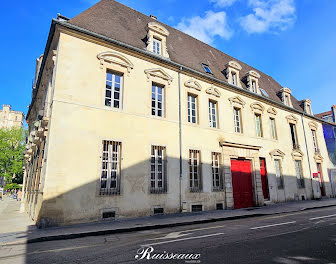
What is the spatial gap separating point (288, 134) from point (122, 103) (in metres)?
14.7

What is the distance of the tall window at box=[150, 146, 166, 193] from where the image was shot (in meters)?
10.1

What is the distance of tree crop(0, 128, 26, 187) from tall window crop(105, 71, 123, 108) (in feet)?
104

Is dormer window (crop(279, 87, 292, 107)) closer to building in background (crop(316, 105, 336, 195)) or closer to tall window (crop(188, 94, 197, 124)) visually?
building in background (crop(316, 105, 336, 195))

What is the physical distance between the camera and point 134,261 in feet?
12.1

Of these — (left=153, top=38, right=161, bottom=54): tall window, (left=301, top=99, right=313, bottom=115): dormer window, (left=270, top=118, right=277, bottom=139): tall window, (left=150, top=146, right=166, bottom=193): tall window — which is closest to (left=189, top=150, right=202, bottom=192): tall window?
(left=150, top=146, right=166, bottom=193): tall window

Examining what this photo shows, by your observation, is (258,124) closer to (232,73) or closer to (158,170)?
(232,73)

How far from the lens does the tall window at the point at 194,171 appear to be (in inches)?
449

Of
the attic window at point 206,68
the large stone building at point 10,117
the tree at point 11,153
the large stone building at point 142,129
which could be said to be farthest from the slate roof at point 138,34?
the large stone building at point 10,117

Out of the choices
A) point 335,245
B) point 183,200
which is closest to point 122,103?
point 183,200

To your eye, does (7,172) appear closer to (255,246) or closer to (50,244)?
(50,244)

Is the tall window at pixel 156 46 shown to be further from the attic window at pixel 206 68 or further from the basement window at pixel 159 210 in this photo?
the basement window at pixel 159 210

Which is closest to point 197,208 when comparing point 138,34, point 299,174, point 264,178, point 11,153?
point 264,178

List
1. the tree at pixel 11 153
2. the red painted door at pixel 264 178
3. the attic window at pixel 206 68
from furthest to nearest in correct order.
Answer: the tree at pixel 11 153, the red painted door at pixel 264 178, the attic window at pixel 206 68

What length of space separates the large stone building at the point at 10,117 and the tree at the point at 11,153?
50.7 metres
